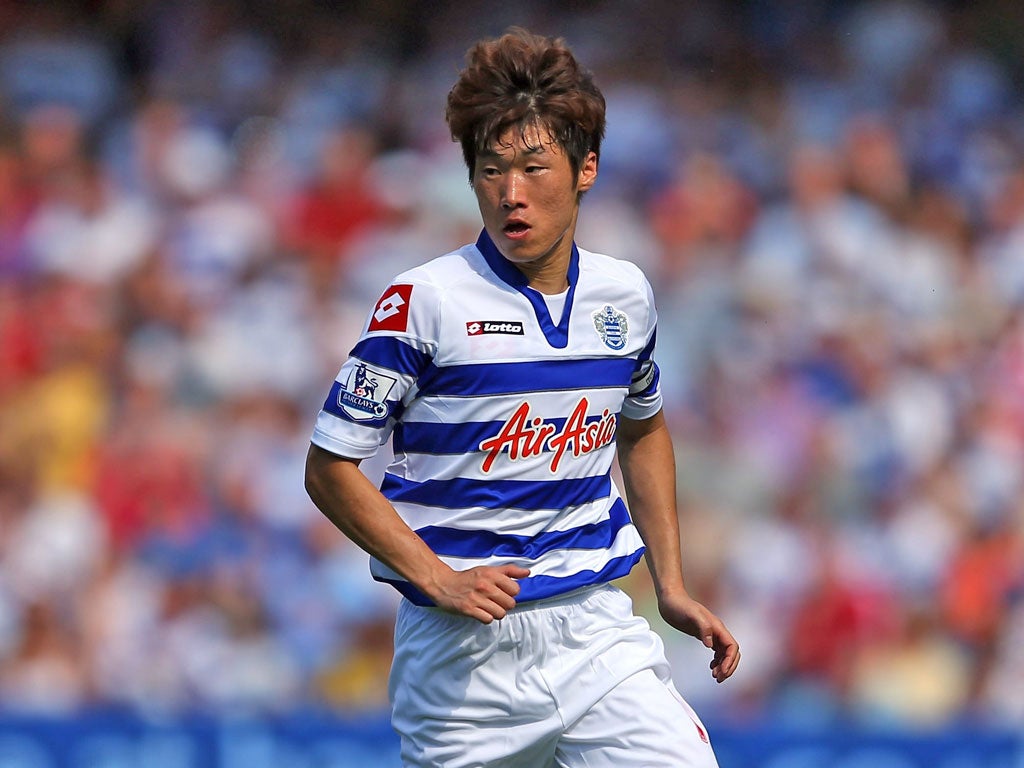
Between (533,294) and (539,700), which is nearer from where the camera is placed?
(539,700)

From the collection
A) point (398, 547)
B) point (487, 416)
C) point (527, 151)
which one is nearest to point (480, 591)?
point (398, 547)

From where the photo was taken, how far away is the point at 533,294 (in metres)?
3.41

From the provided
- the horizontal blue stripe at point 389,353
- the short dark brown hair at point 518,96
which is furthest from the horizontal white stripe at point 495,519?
the short dark brown hair at point 518,96

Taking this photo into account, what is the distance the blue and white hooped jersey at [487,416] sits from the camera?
325 cm

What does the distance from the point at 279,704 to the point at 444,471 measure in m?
3.84

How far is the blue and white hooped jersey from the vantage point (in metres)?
3.25

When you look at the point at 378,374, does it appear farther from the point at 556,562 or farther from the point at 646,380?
the point at 646,380

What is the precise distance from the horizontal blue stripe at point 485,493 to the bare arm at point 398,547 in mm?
158

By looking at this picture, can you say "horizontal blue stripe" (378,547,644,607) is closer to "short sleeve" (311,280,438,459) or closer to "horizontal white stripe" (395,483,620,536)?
"horizontal white stripe" (395,483,620,536)

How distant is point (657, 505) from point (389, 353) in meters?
0.96

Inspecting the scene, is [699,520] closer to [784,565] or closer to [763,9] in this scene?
[784,565]

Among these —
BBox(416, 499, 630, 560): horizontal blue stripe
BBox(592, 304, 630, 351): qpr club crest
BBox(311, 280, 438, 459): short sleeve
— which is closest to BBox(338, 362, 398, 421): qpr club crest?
BBox(311, 280, 438, 459): short sleeve

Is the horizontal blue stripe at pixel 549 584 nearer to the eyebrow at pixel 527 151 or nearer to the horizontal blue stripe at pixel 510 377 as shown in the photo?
the horizontal blue stripe at pixel 510 377

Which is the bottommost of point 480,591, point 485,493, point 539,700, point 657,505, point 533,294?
point 539,700
